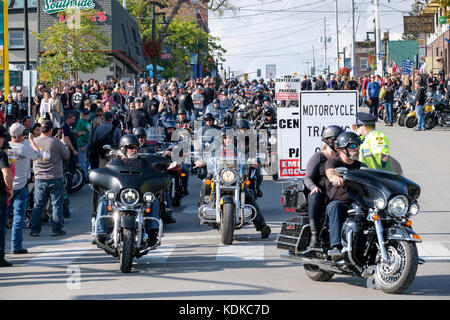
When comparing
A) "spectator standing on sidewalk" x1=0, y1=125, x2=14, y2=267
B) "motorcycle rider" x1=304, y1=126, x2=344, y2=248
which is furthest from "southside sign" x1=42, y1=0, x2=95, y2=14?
"motorcycle rider" x1=304, y1=126, x2=344, y2=248

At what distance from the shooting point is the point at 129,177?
33.7ft

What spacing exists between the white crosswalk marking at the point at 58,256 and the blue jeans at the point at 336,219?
13.5 ft

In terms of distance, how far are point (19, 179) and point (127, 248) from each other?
10.6ft

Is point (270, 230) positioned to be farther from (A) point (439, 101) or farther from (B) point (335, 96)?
(A) point (439, 101)

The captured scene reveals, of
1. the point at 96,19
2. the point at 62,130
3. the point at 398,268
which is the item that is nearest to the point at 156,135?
the point at 62,130

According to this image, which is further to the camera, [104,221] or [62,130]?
[62,130]

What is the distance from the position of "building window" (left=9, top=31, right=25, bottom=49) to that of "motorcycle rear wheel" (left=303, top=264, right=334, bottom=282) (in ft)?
168

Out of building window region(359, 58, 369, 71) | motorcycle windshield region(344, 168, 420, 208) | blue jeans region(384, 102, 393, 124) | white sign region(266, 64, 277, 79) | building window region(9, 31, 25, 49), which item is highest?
building window region(359, 58, 369, 71)

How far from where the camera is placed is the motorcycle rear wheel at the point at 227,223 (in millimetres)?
11820

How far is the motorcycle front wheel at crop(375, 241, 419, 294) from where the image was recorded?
307 inches

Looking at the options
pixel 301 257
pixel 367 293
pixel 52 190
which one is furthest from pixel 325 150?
pixel 52 190

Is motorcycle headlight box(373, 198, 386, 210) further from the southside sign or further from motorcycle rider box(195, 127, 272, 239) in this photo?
the southside sign

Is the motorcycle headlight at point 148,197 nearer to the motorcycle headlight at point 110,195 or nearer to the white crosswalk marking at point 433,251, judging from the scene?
the motorcycle headlight at point 110,195

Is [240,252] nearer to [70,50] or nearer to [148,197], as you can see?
[148,197]
